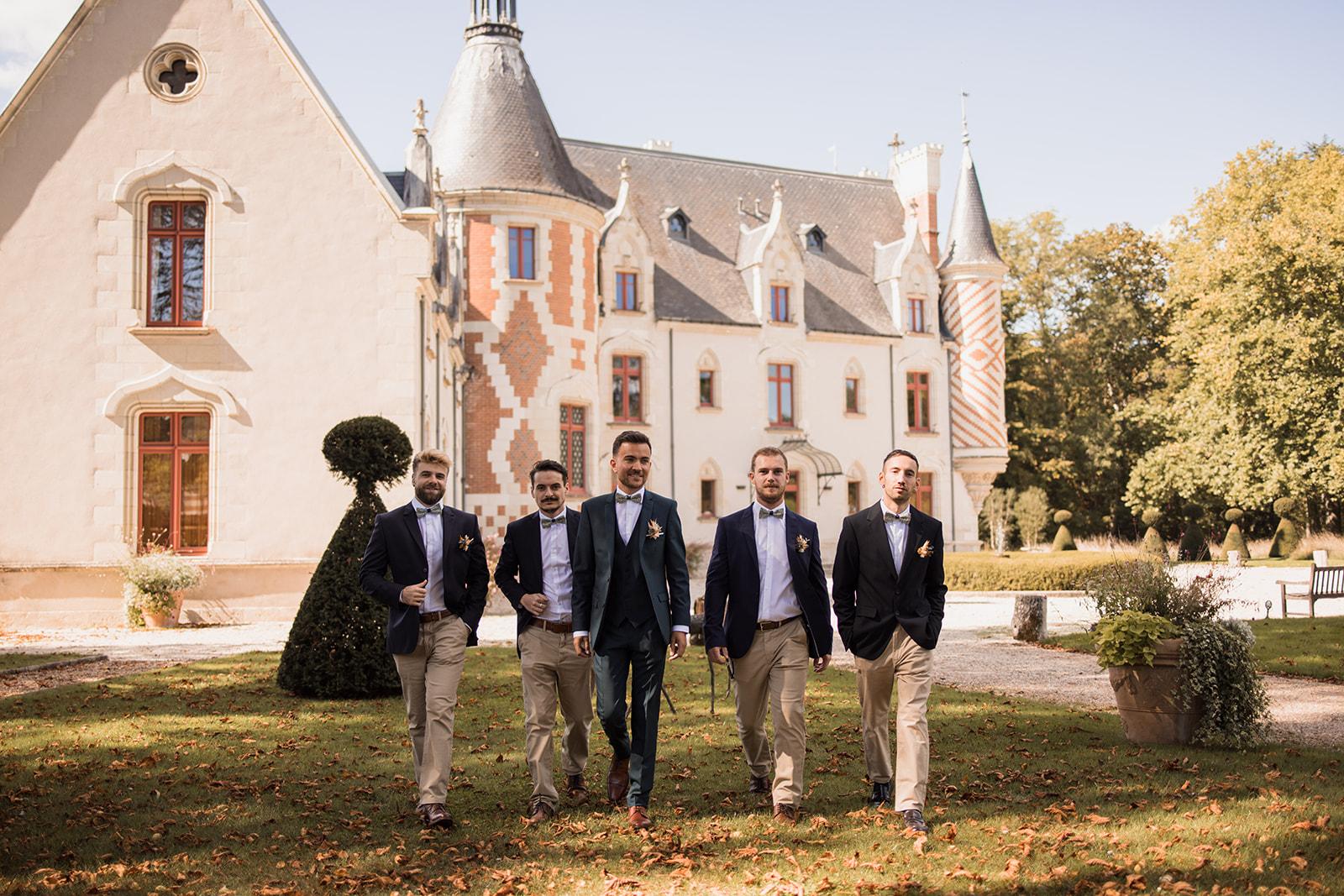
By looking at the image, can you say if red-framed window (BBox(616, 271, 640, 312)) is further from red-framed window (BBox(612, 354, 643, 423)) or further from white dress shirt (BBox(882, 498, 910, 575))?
white dress shirt (BBox(882, 498, 910, 575))

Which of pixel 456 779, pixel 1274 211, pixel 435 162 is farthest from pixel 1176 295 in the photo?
pixel 456 779

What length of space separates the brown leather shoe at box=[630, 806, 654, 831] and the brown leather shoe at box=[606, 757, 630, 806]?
14.9 inches

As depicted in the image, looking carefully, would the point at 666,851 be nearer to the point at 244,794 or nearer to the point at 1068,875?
the point at 1068,875

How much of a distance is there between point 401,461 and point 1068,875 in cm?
753

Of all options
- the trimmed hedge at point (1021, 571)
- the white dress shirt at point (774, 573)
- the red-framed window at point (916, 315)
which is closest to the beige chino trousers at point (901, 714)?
the white dress shirt at point (774, 573)

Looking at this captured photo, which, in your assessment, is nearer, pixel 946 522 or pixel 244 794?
pixel 244 794

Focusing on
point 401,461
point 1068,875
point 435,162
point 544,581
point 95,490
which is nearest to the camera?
point 1068,875

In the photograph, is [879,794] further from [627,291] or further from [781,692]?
[627,291]

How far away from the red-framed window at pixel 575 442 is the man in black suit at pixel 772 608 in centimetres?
1991

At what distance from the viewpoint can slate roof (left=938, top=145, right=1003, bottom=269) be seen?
34438 mm

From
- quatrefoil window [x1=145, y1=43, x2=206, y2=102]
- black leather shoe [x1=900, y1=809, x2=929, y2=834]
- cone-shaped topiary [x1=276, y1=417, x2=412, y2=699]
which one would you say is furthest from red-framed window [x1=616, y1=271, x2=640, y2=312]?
black leather shoe [x1=900, y1=809, x2=929, y2=834]

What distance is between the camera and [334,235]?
56.3ft

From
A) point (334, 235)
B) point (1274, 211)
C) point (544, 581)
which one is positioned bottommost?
point (544, 581)

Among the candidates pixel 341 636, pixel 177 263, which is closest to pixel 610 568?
pixel 341 636
